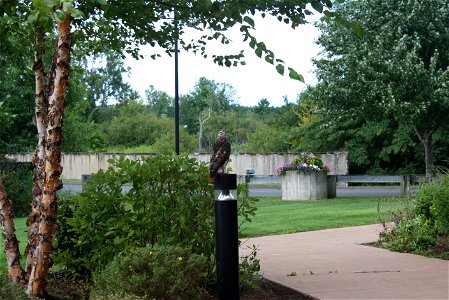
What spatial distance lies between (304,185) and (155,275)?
57.2ft

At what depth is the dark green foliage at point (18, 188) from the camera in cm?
2230

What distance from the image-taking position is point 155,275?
245 inches

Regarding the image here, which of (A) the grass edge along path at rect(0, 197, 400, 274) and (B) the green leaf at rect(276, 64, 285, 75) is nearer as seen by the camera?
(B) the green leaf at rect(276, 64, 285, 75)

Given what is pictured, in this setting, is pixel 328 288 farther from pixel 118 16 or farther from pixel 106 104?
pixel 106 104

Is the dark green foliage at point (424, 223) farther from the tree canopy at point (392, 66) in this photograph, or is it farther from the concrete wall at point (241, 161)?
the concrete wall at point (241, 161)

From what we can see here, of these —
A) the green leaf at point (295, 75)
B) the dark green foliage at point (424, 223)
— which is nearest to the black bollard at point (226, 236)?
the green leaf at point (295, 75)

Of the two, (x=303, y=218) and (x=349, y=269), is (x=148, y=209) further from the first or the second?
(x=303, y=218)

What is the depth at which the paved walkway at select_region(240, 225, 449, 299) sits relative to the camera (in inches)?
285

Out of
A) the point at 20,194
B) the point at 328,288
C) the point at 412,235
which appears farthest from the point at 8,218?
the point at 20,194

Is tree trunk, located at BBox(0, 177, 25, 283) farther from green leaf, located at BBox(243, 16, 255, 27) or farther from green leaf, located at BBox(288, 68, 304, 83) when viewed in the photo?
green leaf, located at BBox(288, 68, 304, 83)

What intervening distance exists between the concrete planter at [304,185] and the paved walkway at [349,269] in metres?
11.2

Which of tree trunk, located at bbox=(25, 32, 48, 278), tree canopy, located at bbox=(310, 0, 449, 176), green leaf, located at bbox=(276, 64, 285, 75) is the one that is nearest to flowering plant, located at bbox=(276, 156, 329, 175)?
tree canopy, located at bbox=(310, 0, 449, 176)

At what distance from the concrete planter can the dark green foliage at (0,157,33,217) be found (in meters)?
8.54

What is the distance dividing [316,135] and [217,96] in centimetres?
2887
